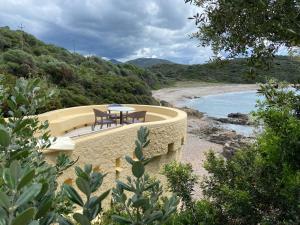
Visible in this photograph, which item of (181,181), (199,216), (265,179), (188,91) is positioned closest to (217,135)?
(181,181)

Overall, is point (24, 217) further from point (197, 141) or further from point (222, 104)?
point (222, 104)

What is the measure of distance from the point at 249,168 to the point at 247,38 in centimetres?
173

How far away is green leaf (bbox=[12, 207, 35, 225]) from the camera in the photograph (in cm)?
84

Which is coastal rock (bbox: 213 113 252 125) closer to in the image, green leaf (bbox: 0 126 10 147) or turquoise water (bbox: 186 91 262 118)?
turquoise water (bbox: 186 91 262 118)

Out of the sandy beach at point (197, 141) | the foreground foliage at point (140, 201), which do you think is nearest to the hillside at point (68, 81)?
the sandy beach at point (197, 141)

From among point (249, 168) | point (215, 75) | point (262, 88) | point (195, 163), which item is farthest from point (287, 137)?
point (215, 75)

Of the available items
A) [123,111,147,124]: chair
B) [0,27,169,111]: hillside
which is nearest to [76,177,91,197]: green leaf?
[123,111,147,124]: chair

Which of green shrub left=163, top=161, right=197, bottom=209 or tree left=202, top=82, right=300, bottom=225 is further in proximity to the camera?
green shrub left=163, top=161, right=197, bottom=209

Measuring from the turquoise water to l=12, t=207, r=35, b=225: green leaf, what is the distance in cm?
5506

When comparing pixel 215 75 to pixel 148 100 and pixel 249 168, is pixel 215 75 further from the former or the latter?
pixel 249 168

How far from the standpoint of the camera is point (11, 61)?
29312 mm

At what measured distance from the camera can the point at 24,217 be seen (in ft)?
2.79

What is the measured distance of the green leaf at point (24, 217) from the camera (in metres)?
0.84

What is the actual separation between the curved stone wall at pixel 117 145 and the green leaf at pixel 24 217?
6378 mm
